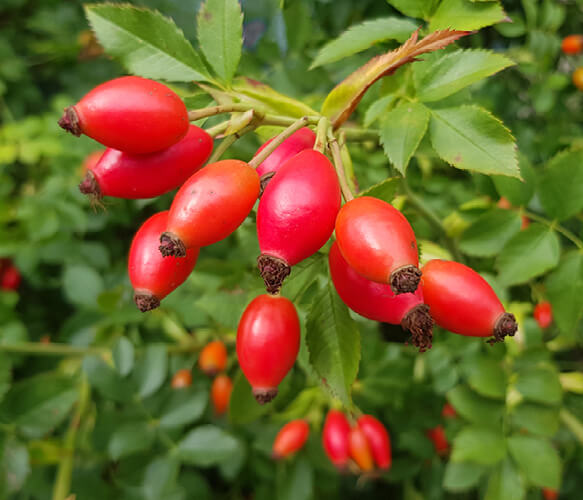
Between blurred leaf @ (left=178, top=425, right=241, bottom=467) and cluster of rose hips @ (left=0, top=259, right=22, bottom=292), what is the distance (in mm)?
1436

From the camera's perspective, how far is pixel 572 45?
6.98 feet

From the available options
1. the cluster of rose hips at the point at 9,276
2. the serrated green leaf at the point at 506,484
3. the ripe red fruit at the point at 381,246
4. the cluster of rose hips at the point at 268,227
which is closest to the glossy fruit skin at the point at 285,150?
the cluster of rose hips at the point at 268,227

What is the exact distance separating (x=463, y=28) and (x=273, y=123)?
0.37 metres

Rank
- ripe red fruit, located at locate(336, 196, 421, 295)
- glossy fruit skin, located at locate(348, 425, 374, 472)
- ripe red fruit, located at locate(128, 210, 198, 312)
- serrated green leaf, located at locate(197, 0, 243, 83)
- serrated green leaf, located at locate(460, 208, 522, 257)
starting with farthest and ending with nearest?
glossy fruit skin, located at locate(348, 425, 374, 472), serrated green leaf, located at locate(460, 208, 522, 257), serrated green leaf, located at locate(197, 0, 243, 83), ripe red fruit, located at locate(128, 210, 198, 312), ripe red fruit, located at locate(336, 196, 421, 295)

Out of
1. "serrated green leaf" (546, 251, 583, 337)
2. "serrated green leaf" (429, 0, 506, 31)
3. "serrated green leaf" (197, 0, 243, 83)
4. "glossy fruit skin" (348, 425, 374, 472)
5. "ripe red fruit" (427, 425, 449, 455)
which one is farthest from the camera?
"ripe red fruit" (427, 425, 449, 455)

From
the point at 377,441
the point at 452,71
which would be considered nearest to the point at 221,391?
the point at 377,441

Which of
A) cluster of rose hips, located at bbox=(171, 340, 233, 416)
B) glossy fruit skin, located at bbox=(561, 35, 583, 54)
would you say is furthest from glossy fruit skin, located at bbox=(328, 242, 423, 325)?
glossy fruit skin, located at bbox=(561, 35, 583, 54)

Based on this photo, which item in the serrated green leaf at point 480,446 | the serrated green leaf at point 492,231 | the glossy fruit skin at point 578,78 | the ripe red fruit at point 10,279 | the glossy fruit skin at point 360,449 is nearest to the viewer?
the serrated green leaf at point 492,231

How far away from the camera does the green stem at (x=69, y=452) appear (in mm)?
1566

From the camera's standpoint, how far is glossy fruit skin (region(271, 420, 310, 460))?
1.64 m

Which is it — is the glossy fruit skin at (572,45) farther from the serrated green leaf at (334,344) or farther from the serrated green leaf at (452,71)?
the serrated green leaf at (334,344)

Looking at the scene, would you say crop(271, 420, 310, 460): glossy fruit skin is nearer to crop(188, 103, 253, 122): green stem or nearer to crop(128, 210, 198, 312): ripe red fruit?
crop(128, 210, 198, 312): ripe red fruit

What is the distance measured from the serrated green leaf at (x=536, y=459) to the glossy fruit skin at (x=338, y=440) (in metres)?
0.50

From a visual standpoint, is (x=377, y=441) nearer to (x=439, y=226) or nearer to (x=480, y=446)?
(x=480, y=446)
